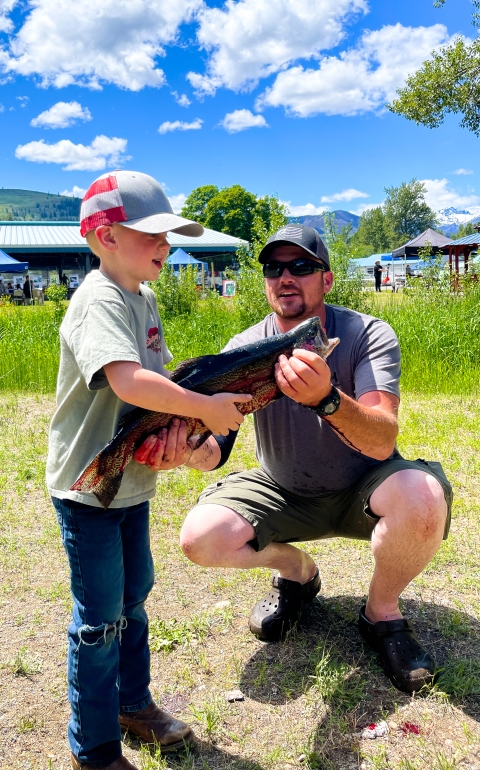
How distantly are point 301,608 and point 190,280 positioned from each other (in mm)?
16515

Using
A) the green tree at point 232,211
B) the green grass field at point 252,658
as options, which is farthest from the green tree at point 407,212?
the green grass field at point 252,658

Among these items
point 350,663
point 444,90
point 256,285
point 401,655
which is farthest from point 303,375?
point 444,90

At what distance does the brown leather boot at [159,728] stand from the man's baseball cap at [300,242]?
2393 mm

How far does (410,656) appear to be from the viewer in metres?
3.02

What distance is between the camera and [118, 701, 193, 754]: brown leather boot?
2.66m

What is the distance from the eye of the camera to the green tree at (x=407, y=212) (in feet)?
365

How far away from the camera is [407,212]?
112 m

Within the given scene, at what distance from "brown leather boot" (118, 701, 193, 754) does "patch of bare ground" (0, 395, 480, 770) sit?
0.19ft

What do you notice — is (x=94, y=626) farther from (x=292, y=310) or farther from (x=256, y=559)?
(x=292, y=310)

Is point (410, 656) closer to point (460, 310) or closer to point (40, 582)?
point (40, 582)

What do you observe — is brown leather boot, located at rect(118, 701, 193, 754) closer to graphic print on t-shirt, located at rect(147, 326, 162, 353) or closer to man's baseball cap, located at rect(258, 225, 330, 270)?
graphic print on t-shirt, located at rect(147, 326, 162, 353)

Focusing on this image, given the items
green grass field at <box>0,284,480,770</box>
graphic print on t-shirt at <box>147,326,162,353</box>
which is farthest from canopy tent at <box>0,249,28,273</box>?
graphic print on t-shirt at <box>147,326,162,353</box>

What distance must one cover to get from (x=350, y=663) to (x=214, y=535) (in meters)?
0.96

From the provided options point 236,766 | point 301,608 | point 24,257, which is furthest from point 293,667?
point 24,257
